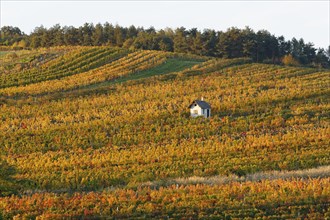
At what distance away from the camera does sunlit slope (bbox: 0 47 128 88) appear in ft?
187

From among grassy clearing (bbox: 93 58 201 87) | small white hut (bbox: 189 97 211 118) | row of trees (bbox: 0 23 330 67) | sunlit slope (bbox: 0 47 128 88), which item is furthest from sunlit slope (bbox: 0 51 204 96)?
small white hut (bbox: 189 97 211 118)

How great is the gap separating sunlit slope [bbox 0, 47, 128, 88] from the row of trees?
378 inches

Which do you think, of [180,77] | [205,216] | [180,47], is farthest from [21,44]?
[205,216]

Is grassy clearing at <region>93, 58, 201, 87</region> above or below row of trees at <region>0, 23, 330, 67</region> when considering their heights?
below

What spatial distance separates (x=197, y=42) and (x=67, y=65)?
78.2 ft

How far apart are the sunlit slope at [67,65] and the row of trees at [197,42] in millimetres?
9604

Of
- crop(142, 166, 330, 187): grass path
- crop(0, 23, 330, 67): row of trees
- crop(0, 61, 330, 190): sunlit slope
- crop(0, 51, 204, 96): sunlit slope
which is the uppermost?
crop(0, 23, 330, 67): row of trees

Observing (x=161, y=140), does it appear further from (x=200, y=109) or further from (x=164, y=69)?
(x=164, y=69)

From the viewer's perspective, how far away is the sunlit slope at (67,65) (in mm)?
56884

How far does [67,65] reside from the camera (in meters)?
63.6

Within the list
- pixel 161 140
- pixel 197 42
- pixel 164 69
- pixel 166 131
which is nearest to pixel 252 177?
pixel 161 140

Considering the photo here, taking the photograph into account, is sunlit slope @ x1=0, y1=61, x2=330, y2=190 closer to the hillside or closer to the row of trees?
the hillside

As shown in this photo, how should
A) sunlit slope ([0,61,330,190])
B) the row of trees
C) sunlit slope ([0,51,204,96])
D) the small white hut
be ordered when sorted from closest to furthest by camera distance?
sunlit slope ([0,61,330,190])
the small white hut
sunlit slope ([0,51,204,96])
the row of trees

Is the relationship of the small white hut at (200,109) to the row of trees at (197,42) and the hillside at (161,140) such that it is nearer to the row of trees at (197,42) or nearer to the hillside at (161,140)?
the hillside at (161,140)
